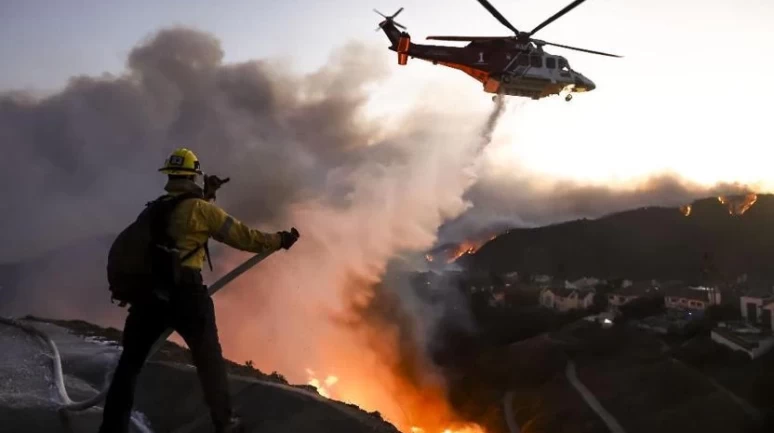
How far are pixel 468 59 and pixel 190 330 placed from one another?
76.9 ft

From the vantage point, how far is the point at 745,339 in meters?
44.9

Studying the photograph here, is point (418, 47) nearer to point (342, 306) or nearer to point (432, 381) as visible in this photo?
point (342, 306)

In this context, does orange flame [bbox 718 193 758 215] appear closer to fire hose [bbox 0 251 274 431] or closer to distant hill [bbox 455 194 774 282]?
distant hill [bbox 455 194 774 282]

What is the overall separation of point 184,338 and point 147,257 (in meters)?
0.72

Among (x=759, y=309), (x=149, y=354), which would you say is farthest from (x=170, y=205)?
(x=759, y=309)

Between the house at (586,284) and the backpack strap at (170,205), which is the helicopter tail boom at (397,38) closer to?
the backpack strap at (170,205)

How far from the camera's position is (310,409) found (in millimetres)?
5980

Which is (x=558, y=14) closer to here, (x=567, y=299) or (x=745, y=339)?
(x=745, y=339)

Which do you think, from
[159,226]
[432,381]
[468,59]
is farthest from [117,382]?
[432,381]

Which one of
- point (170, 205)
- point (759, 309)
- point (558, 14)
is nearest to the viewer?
point (170, 205)

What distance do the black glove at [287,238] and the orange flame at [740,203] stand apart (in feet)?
603

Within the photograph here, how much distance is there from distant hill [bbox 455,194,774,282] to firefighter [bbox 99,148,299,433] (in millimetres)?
112668

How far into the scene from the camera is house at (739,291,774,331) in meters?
52.8

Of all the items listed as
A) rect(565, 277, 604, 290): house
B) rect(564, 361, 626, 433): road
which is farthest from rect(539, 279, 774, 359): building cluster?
rect(564, 361, 626, 433): road
